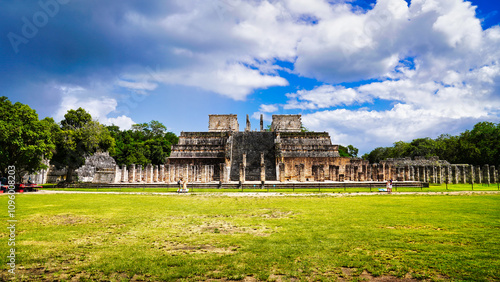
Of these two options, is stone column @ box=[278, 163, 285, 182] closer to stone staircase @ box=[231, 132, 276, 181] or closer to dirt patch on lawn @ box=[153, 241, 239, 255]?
stone staircase @ box=[231, 132, 276, 181]

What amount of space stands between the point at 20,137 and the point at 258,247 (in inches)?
960

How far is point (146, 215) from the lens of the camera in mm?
11336

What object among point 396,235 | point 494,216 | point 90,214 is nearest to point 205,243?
point 396,235

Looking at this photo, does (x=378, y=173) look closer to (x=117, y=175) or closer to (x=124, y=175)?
(x=124, y=175)

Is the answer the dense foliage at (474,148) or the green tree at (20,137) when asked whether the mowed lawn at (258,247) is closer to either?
the green tree at (20,137)

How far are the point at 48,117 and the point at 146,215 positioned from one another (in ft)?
109

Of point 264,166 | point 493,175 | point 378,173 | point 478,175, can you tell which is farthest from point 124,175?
point 493,175

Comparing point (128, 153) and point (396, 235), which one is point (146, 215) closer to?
point (396, 235)

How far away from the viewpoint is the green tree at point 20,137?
22.8m

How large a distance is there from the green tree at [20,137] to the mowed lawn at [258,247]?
635 inches

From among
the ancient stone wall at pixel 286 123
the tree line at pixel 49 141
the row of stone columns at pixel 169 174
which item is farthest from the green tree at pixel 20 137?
the ancient stone wall at pixel 286 123

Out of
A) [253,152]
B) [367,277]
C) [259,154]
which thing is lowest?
[367,277]

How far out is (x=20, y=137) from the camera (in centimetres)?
2328

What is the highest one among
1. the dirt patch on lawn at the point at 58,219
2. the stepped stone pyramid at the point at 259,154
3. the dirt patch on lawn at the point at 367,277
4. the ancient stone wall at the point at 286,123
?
the ancient stone wall at the point at 286,123
